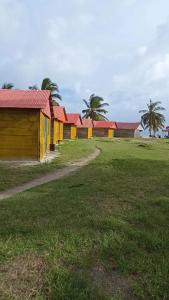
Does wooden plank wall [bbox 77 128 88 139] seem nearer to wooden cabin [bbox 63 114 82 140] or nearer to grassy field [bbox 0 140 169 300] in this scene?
wooden cabin [bbox 63 114 82 140]

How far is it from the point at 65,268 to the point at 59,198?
4.21 m

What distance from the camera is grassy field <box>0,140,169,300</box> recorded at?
4582mm

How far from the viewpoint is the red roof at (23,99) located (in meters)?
18.7

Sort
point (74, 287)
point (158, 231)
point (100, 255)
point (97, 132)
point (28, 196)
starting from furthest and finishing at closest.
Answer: point (97, 132)
point (28, 196)
point (158, 231)
point (100, 255)
point (74, 287)

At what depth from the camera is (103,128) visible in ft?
261

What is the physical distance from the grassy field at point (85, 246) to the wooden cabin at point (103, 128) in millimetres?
69396

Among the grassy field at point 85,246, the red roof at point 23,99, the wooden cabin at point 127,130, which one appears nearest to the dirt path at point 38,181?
the grassy field at point 85,246

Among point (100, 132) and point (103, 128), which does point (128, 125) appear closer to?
point (100, 132)

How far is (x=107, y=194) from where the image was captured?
972 cm

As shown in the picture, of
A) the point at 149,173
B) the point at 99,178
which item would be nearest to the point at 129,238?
the point at 99,178

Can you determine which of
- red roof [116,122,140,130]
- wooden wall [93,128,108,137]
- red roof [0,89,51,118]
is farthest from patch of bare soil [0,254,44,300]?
red roof [116,122,140,130]

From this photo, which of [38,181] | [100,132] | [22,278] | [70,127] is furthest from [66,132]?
[22,278]

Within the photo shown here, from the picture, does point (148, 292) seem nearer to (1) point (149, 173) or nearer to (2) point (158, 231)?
(2) point (158, 231)

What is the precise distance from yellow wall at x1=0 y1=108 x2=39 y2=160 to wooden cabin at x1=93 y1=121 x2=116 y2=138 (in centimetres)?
5957
